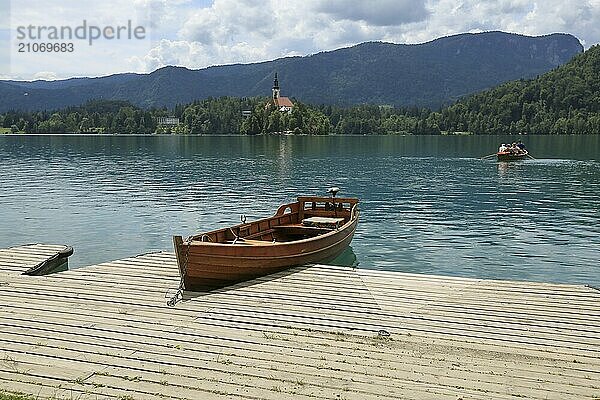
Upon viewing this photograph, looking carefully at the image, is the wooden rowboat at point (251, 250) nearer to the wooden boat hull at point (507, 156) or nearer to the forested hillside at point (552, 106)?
the wooden boat hull at point (507, 156)

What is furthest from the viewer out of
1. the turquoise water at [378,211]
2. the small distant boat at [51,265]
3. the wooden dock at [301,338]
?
the turquoise water at [378,211]

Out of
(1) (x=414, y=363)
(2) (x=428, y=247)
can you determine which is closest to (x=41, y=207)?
(2) (x=428, y=247)

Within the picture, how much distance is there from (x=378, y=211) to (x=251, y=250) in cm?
2061

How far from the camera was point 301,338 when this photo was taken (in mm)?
9391

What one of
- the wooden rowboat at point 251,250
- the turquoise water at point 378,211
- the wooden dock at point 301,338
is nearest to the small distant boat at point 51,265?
the wooden dock at point 301,338

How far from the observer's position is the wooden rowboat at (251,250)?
12648 millimetres

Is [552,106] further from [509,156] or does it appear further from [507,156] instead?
[507,156]

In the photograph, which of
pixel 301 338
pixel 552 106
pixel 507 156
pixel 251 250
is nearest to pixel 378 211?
pixel 251 250

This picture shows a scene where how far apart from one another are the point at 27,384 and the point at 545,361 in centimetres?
660

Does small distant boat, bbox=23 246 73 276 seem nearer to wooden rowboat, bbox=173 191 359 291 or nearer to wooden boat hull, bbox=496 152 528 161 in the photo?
wooden rowboat, bbox=173 191 359 291

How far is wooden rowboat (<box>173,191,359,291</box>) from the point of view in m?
12.6

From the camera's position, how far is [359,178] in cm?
5253

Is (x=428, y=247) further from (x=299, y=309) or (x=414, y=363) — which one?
(x=414, y=363)

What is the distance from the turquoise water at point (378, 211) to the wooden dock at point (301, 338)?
8461 mm
